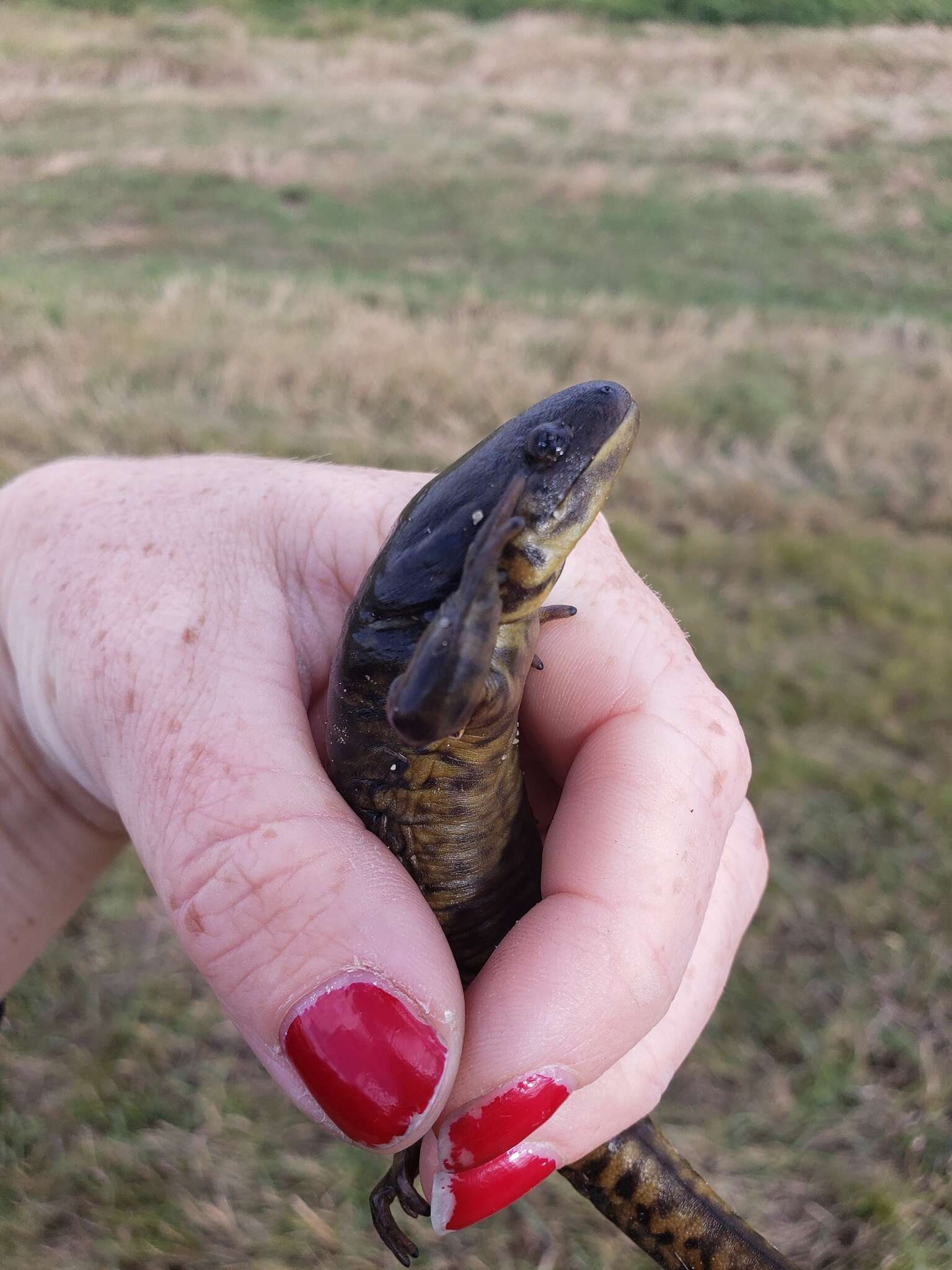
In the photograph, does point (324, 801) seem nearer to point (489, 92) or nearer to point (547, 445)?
point (547, 445)

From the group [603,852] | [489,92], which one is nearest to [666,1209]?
[603,852]

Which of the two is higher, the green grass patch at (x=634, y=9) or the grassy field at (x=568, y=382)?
the green grass patch at (x=634, y=9)

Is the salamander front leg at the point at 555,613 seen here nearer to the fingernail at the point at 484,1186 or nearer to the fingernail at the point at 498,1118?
the fingernail at the point at 498,1118

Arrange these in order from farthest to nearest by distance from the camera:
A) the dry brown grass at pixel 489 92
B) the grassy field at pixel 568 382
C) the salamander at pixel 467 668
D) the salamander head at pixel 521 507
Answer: the dry brown grass at pixel 489 92 → the grassy field at pixel 568 382 → the salamander head at pixel 521 507 → the salamander at pixel 467 668

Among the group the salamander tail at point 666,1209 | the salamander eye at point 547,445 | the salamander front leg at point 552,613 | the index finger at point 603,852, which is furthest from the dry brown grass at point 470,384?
the salamander eye at point 547,445

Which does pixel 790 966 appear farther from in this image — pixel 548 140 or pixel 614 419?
pixel 548 140

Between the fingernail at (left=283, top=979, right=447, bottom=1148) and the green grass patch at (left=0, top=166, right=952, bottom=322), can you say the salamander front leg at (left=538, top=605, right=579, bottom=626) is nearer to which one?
the fingernail at (left=283, top=979, right=447, bottom=1148)
